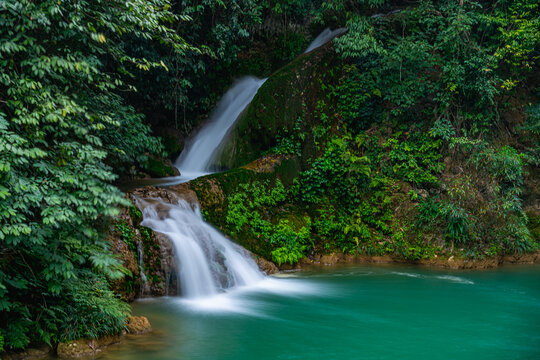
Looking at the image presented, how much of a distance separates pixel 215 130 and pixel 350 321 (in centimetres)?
786

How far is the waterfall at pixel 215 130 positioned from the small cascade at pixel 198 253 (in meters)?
3.18

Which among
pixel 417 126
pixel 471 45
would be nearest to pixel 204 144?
pixel 417 126

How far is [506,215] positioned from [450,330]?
19.5 feet

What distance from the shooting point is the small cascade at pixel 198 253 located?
715 cm

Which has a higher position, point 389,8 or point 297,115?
point 389,8

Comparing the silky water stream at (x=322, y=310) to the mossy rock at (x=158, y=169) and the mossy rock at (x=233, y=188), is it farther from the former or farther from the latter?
the mossy rock at (x=158, y=169)

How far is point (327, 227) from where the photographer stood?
1029 cm

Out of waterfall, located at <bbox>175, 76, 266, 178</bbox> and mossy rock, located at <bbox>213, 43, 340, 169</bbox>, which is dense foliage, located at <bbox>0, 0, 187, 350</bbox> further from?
waterfall, located at <bbox>175, 76, 266, 178</bbox>

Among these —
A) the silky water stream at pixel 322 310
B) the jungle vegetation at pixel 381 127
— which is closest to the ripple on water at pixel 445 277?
the silky water stream at pixel 322 310

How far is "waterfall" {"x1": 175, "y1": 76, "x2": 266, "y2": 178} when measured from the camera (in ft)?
38.4

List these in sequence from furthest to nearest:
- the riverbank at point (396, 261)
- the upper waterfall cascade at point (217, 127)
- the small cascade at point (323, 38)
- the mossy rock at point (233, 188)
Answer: the small cascade at point (323, 38), the upper waterfall cascade at point (217, 127), the riverbank at point (396, 261), the mossy rock at point (233, 188)

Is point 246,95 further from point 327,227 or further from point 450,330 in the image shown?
point 450,330

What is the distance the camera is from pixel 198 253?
742 centimetres

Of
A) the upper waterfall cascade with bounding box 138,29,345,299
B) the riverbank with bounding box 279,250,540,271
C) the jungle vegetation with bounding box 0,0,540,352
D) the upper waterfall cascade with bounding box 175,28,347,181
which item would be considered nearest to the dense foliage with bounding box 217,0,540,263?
the jungle vegetation with bounding box 0,0,540,352
